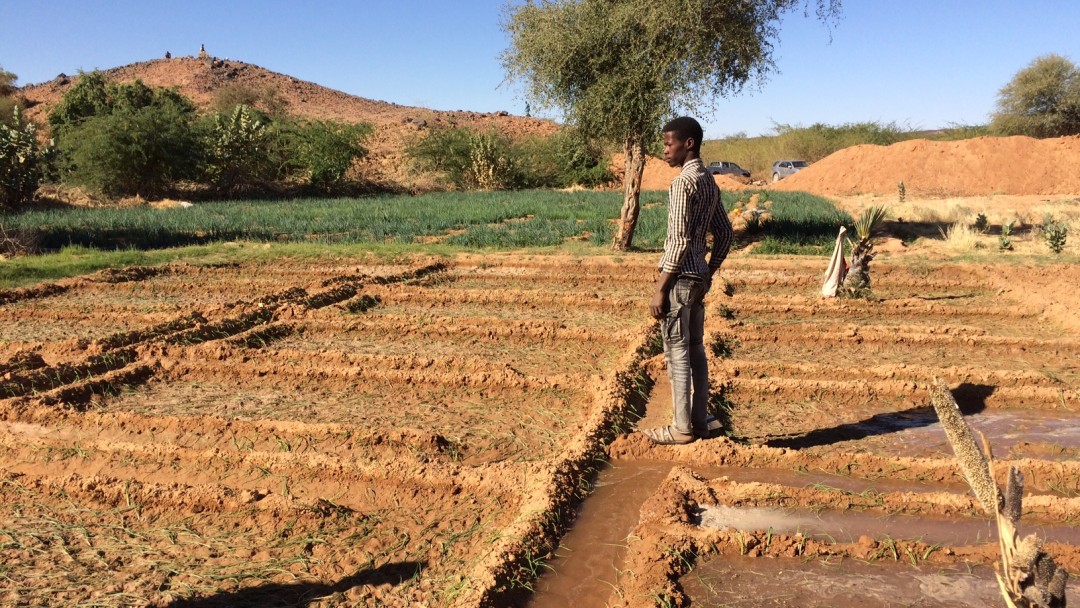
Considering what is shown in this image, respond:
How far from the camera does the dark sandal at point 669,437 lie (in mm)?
4648

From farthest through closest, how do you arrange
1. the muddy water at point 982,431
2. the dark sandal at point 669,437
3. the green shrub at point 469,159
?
the green shrub at point 469,159 → the muddy water at point 982,431 → the dark sandal at point 669,437

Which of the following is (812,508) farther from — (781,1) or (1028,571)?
(781,1)

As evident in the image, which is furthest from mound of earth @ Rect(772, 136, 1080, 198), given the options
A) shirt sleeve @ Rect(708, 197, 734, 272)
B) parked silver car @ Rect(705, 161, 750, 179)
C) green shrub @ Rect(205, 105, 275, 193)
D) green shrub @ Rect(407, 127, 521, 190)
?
shirt sleeve @ Rect(708, 197, 734, 272)

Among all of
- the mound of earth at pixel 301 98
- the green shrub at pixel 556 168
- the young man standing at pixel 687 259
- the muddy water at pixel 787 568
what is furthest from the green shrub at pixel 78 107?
the muddy water at pixel 787 568

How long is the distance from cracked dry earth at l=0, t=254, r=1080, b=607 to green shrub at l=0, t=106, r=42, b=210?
41.5 feet

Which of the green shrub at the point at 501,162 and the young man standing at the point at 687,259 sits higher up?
the green shrub at the point at 501,162

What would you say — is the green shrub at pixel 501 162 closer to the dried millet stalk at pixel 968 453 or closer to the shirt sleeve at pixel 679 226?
the shirt sleeve at pixel 679 226

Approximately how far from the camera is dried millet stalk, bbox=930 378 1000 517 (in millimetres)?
1410

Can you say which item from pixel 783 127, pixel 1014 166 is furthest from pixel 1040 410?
pixel 783 127

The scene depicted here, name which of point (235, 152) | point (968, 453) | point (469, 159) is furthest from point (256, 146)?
point (968, 453)

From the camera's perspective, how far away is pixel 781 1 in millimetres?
12148

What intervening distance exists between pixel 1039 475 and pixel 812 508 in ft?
4.80

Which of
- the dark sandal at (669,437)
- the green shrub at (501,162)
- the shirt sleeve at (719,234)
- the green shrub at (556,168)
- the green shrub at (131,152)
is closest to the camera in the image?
the shirt sleeve at (719,234)

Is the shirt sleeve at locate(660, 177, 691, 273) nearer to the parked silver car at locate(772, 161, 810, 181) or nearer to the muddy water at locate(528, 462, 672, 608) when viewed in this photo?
the muddy water at locate(528, 462, 672, 608)
